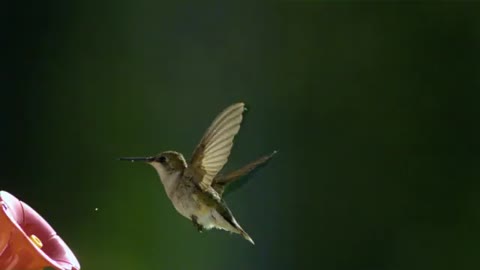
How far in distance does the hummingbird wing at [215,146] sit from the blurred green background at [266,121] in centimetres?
150

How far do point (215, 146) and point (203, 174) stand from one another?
109 mm

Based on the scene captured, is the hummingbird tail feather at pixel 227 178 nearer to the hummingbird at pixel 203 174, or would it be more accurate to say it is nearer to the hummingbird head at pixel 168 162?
the hummingbird at pixel 203 174

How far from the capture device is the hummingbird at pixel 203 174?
5.03 ft

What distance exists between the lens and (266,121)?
10.7ft

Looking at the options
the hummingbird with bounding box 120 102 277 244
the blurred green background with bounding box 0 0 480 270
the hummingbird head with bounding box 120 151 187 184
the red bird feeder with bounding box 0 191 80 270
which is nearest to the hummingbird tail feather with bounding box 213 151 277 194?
the hummingbird with bounding box 120 102 277 244

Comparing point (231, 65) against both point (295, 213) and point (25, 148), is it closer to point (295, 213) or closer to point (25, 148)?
point (295, 213)

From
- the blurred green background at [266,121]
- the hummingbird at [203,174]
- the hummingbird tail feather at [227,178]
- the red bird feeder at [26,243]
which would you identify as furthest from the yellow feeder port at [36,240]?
the blurred green background at [266,121]

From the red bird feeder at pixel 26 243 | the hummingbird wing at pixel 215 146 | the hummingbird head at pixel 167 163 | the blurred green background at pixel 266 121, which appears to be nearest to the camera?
the red bird feeder at pixel 26 243

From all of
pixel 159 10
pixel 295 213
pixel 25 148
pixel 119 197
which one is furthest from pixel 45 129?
pixel 295 213

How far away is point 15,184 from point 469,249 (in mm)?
2003

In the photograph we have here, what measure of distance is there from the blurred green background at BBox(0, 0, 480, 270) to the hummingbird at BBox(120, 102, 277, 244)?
1413 millimetres

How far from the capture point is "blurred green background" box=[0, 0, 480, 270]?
321cm

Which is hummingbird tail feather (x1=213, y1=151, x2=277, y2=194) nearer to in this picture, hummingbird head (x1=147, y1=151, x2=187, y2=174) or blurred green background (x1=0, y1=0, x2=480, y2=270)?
hummingbird head (x1=147, y1=151, x2=187, y2=174)

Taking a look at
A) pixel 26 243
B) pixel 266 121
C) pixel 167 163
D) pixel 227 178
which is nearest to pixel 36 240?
pixel 26 243
